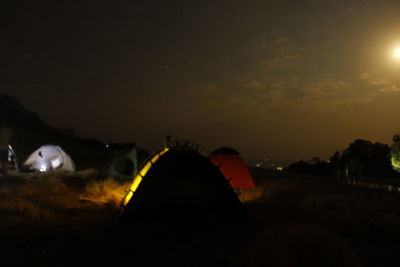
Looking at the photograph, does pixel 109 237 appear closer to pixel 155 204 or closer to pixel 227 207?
pixel 155 204

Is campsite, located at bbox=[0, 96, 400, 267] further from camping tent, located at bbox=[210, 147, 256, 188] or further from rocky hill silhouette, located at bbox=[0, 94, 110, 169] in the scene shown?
rocky hill silhouette, located at bbox=[0, 94, 110, 169]

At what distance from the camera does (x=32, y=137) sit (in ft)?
227

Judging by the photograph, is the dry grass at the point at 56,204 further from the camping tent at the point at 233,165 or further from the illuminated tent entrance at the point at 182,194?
the camping tent at the point at 233,165

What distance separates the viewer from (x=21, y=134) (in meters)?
69.2

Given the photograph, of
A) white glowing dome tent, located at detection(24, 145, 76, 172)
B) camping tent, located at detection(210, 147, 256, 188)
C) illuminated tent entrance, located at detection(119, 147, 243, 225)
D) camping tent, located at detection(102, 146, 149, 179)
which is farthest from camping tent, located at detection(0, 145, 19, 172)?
illuminated tent entrance, located at detection(119, 147, 243, 225)

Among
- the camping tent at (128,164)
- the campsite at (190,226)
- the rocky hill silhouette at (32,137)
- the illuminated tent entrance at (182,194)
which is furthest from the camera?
the rocky hill silhouette at (32,137)

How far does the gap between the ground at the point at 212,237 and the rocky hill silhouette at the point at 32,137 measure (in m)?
45.6

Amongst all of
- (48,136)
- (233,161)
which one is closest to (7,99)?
(48,136)

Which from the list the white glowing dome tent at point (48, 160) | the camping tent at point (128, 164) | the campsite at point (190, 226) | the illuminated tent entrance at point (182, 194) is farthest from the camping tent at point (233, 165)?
the white glowing dome tent at point (48, 160)

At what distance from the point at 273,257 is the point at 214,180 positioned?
11.5 ft

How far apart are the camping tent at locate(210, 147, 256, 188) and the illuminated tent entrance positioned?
7918 millimetres

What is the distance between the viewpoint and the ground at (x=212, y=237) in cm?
671

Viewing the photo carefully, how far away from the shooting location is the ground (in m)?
6.71

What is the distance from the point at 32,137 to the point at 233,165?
61.1 meters
